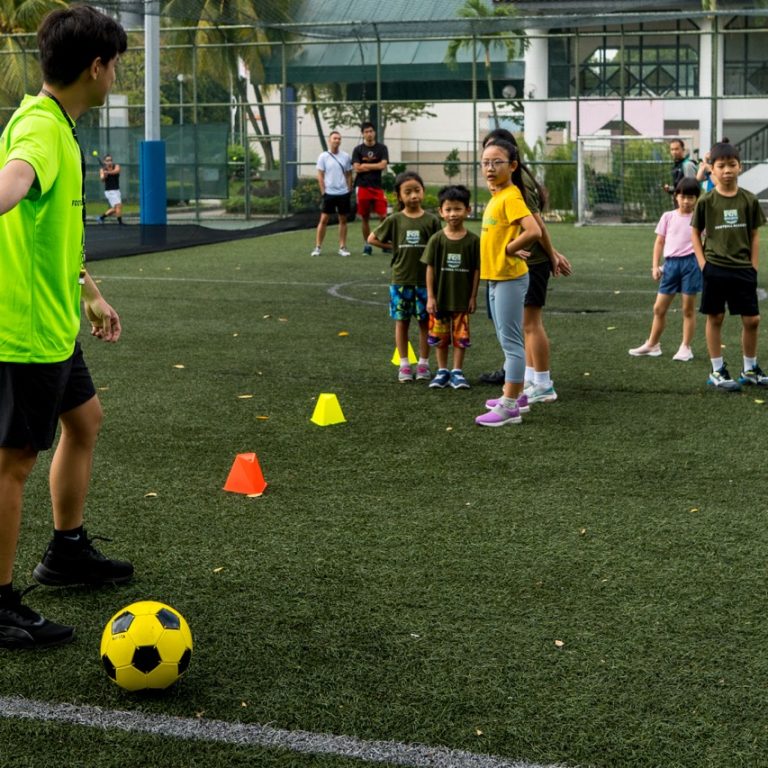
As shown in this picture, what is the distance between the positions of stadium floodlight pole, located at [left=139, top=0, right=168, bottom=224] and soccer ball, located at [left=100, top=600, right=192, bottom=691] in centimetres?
1767

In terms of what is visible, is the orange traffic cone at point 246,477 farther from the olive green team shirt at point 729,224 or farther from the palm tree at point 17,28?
the palm tree at point 17,28

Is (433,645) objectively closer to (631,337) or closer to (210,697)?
(210,697)

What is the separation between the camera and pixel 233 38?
34.4 m

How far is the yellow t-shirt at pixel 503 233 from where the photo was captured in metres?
7.51

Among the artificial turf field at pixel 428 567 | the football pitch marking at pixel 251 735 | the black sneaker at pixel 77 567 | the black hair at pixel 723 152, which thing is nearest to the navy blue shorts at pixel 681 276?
the artificial turf field at pixel 428 567

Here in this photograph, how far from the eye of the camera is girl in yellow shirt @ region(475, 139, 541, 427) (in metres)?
7.50


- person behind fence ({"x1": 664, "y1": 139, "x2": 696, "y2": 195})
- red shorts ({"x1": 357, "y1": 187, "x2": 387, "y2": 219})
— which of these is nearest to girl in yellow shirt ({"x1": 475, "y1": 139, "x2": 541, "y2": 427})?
red shorts ({"x1": 357, "y1": 187, "x2": 387, "y2": 219})

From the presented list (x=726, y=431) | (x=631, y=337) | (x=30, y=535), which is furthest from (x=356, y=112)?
(x=30, y=535)

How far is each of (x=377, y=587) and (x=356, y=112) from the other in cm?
2767

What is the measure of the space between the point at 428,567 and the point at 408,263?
4375mm

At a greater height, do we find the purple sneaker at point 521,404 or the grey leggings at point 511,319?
the grey leggings at point 511,319

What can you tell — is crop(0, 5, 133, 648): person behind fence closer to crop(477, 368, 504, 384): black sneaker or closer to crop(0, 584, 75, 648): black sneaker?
crop(0, 584, 75, 648): black sneaker

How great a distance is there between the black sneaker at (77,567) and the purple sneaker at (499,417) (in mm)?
3279

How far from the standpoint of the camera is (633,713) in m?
3.56
